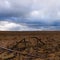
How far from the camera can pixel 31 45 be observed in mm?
5066

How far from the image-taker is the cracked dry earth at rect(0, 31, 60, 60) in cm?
498

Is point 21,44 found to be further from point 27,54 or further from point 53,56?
point 53,56

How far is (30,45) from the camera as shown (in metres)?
5.07

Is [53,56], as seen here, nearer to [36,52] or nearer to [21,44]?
[36,52]

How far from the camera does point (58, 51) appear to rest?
5.10 meters

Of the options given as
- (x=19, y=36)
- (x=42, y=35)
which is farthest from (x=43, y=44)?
(x=19, y=36)

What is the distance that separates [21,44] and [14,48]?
174 millimetres

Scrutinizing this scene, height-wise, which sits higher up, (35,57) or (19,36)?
(19,36)

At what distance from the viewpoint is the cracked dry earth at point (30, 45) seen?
16.3 feet

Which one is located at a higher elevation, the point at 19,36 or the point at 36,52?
the point at 19,36

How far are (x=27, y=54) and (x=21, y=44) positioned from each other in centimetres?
25

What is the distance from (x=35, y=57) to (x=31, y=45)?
Answer: 0.27 m

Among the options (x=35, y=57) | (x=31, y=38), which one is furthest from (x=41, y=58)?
(x=31, y=38)

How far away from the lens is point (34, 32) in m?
5.09
